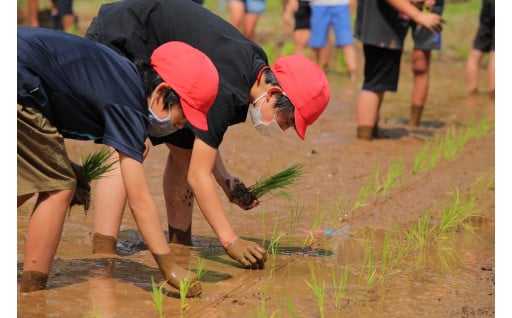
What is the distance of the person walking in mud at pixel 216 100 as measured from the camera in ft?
13.2

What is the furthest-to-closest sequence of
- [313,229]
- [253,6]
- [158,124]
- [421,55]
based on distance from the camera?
[253,6], [421,55], [313,229], [158,124]

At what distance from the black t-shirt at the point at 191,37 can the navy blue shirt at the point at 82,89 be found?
0.46 meters

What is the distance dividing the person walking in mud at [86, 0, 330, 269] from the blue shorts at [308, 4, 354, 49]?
5.10 meters

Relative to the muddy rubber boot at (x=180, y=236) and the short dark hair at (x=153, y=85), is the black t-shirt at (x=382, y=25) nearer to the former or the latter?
the muddy rubber boot at (x=180, y=236)

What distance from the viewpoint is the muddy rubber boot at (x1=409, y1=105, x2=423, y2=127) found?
7848mm

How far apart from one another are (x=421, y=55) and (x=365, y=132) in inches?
33.3

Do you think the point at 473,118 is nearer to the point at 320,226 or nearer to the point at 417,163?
the point at 417,163

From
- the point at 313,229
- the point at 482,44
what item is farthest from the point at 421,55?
the point at 313,229

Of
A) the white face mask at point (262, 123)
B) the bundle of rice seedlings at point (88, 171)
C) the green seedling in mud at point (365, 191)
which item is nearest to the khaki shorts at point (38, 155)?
the bundle of rice seedlings at point (88, 171)

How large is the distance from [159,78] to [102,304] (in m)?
0.83

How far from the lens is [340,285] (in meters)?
3.89

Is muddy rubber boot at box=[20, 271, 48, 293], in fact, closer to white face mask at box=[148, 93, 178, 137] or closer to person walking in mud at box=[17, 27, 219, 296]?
person walking in mud at box=[17, 27, 219, 296]

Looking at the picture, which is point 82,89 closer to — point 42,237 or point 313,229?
point 42,237

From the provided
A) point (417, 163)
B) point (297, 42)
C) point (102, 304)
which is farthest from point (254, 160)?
point (297, 42)
